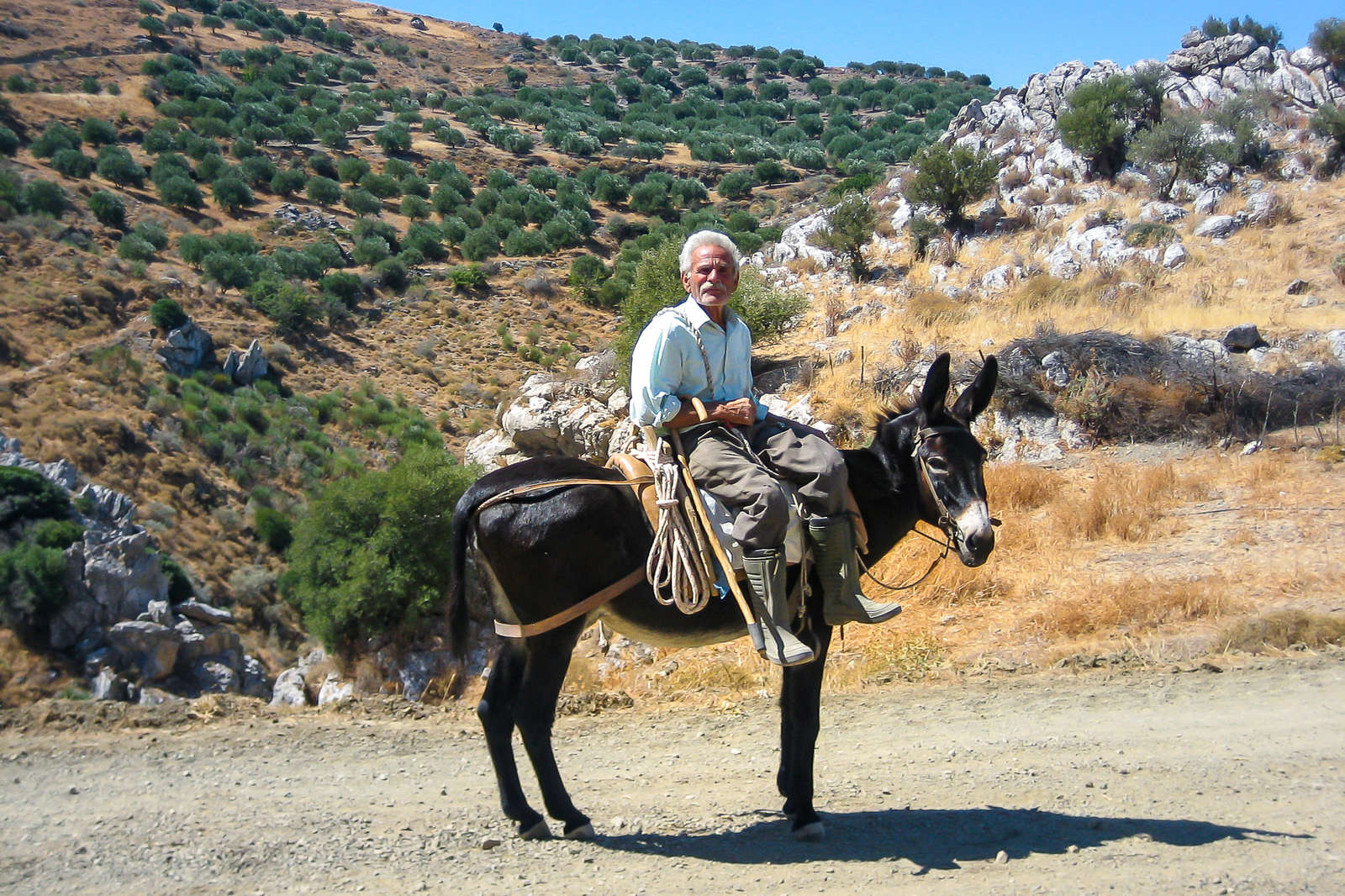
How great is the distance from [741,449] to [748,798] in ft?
7.17

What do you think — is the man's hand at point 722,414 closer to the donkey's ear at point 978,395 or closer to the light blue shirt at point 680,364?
the light blue shirt at point 680,364

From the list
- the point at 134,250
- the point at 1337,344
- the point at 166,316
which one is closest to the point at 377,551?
the point at 1337,344

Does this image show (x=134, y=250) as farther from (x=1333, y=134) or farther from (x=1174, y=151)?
(x=1333, y=134)

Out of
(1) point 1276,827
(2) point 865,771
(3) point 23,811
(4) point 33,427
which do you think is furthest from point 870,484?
(4) point 33,427

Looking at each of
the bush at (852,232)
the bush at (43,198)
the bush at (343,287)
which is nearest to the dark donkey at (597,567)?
the bush at (852,232)

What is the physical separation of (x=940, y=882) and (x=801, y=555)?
161 centimetres

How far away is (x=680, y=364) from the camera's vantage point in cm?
467

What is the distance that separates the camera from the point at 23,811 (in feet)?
16.5

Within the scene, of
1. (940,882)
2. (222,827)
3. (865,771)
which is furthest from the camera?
(865,771)

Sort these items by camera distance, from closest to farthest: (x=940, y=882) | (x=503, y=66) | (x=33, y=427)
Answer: (x=940, y=882) → (x=33, y=427) → (x=503, y=66)

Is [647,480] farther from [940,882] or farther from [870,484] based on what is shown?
[940,882]

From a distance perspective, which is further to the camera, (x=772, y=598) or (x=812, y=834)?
(x=812, y=834)

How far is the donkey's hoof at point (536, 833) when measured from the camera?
4766mm

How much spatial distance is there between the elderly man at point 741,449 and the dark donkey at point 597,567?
0.35m
